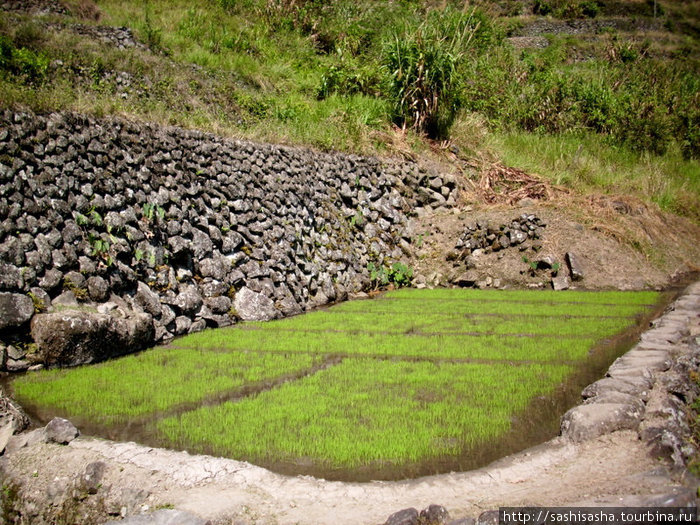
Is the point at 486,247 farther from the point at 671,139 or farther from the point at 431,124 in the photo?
the point at 671,139

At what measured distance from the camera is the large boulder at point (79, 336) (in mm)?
5785

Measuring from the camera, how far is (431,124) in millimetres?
14523

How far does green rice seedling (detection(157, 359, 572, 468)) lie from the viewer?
13.1ft

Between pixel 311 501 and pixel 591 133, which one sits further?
pixel 591 133

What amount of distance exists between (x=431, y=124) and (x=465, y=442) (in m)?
11.4

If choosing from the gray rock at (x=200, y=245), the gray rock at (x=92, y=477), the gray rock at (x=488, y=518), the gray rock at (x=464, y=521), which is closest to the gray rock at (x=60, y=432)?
the gray rock at (x=92, y=477)

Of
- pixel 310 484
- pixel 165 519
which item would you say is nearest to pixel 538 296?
pixel 310 484

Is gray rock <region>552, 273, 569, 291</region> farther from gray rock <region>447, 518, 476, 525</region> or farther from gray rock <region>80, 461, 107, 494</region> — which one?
gray rock <region>80, 461, 107, 494</region>

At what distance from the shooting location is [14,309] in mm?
5738

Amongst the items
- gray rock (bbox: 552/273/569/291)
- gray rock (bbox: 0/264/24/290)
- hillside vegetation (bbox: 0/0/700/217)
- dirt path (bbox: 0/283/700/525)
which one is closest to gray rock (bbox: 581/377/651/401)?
dirt path (bbox: 0/283/700/525)

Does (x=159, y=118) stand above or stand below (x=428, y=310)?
above

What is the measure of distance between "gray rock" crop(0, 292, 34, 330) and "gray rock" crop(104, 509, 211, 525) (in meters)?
3.30

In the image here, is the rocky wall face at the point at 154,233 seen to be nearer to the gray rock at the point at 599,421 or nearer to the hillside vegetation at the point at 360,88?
the hillside vegetation at the point at 360,88

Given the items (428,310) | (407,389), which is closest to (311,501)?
(407,389)
